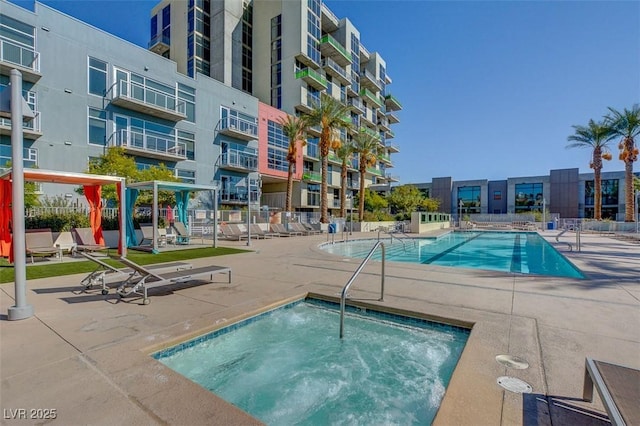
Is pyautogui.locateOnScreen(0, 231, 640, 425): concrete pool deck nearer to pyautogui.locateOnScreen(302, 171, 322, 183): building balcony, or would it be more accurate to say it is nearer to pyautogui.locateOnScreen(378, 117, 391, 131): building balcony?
pyautogui.locateOnScreen(302, 171, 322, 183): building balcony

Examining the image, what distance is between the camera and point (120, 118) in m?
22.8

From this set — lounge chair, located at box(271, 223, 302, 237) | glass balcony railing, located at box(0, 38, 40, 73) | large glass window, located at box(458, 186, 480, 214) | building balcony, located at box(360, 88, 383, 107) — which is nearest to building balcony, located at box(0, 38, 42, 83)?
glass balcony railing, located at box(0, 38, 40, 73)

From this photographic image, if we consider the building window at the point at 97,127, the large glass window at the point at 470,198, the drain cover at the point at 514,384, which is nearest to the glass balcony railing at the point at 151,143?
the building window at the point at 97,127

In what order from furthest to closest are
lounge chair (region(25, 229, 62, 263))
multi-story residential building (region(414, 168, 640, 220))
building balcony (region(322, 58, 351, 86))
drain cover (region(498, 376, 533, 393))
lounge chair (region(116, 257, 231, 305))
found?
multi-story residential building (region(414, 168, 640, 220)), building balcony (region(322, 58, 351, 86)), lounge chair (region(25, 229, 62, 263)), lounge chair (region(116, 257, 231, 305)), drain cover (region(498, 376, 533, 393))

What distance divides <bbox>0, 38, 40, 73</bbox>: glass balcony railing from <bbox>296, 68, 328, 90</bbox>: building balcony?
2336 centimetres

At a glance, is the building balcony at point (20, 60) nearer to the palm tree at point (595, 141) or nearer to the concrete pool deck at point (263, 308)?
the concrete pool deck at point (263, 308)

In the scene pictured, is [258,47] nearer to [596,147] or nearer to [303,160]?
[303,160]

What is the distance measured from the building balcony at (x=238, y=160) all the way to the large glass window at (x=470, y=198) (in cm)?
4268

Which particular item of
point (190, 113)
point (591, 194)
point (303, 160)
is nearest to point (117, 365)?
point (190, 113)

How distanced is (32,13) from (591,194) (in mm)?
69716

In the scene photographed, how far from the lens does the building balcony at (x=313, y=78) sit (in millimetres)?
35406

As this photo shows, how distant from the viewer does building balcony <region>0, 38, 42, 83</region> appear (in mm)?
17422

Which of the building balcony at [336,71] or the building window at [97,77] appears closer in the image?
the building window at [97,77]

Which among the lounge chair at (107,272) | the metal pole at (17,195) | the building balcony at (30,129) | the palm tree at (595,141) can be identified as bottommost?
the lounge chair at (107,272)
